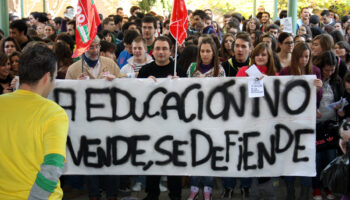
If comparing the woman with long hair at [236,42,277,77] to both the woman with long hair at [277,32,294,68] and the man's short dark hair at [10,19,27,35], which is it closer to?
the woman with long hair at [277,32,294,68]

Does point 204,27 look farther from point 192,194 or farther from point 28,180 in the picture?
point 28,180

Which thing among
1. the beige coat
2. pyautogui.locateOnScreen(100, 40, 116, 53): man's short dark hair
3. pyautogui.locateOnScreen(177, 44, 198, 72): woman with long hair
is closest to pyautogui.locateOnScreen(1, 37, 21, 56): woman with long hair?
pyautogui.locateOnScreen(100, 40, 116, 53): man's short dark hair

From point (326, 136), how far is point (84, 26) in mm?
2866

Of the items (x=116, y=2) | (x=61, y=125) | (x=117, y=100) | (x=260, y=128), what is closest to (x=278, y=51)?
(x=260, y=128)

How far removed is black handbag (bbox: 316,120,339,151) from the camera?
5.54 m

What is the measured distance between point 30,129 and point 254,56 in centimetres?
355

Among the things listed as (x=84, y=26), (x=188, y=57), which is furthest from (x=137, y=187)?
(x=84, y=26)

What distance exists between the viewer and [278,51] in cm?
785

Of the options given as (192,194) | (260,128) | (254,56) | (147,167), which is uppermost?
(254,56)

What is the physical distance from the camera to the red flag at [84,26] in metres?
5.39

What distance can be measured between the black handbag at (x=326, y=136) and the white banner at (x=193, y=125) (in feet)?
2.02

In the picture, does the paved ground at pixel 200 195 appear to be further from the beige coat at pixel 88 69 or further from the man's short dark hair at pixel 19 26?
the man's short dark hair at pixel 19 26

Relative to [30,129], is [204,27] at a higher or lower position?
higher

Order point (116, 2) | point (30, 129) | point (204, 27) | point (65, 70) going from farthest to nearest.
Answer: point (116, 2), point (204, 27), point (65, 70), point (30, 129)
